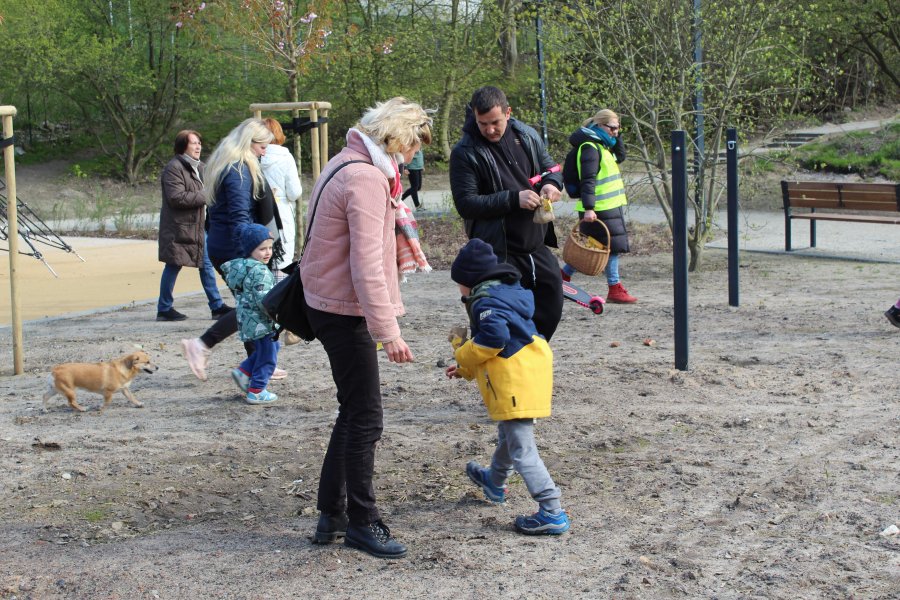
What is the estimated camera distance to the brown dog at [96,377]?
6.40 meters

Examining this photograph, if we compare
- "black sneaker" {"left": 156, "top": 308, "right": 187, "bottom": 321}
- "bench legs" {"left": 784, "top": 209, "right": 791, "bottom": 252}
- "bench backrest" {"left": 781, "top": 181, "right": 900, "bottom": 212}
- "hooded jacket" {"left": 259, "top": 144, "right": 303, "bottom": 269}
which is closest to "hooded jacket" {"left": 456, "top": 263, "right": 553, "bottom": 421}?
"hooded jacket" {"left": 259, "top": 144, "right": 303, "bottom": 269}

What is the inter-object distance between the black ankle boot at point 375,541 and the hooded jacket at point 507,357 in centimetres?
61

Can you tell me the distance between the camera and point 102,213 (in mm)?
17578

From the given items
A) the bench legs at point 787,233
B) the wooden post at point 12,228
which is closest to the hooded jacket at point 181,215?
the wooden post at point 12,228

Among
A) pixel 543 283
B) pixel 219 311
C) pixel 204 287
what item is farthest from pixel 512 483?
pixel 204 287

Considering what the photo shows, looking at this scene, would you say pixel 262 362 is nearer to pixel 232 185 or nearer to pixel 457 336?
pixel 232 185

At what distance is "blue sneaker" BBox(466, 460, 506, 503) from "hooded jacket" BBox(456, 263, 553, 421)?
0.58 m

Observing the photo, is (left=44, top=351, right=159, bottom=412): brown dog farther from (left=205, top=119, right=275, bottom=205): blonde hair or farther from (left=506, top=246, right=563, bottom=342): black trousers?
(left=506, top=246, right=563, bottom=342): black trousers

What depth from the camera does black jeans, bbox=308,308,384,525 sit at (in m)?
4.04

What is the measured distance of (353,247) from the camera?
12.8 feet

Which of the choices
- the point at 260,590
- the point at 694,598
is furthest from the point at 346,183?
the point at 694,598

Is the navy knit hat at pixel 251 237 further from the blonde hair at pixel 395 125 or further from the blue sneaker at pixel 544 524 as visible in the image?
the blue sneaker at pixel 544 524

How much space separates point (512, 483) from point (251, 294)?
7.17ft

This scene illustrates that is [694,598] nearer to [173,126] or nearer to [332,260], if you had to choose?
[332,260]
